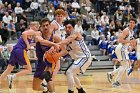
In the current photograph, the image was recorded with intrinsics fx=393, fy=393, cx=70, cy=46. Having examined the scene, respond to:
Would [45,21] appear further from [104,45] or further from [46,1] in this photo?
[46,1]

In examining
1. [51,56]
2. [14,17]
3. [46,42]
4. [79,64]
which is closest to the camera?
[46,42]

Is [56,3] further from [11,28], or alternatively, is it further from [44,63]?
A: [44,63]

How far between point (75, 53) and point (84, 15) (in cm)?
1419

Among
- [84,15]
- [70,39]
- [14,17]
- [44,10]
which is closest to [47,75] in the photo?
[70,39]

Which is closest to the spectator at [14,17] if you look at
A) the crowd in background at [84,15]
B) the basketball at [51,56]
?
the crowd in background at [84,15]

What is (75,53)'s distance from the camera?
941cm

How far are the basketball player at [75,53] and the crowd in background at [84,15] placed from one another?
29.9 feet

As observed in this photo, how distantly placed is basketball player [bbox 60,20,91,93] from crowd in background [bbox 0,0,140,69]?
9120mm

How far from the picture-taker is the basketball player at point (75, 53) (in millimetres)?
9062

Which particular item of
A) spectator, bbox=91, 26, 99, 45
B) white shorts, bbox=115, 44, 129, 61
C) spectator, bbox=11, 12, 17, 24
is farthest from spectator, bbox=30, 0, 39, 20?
white shorts, bbox=115, 44, 129, 61

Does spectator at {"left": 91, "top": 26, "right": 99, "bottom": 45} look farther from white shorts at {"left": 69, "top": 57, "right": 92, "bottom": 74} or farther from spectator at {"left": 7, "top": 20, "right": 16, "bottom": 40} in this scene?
white shorts at {"left": 69, "top": 57, "right": 92, "bottom": 74}

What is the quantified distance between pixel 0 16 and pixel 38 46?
39.9 feet

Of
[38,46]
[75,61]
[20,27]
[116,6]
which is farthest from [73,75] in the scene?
[116,6]

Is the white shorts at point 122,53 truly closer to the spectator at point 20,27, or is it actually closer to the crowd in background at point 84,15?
the crowd in background at point 84,15
